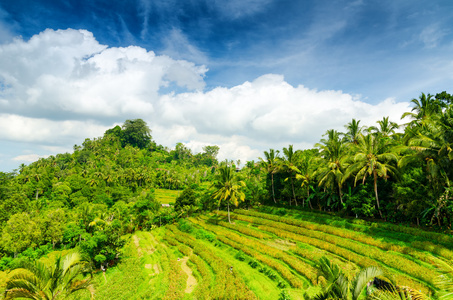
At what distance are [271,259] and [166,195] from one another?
62.9 metres

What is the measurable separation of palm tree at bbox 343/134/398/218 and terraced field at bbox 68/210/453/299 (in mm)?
6029

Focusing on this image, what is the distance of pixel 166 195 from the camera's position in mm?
79062

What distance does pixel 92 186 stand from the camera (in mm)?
73875

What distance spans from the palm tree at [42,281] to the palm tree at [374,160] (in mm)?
28989

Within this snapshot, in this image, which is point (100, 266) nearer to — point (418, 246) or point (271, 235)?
point (271, 235)

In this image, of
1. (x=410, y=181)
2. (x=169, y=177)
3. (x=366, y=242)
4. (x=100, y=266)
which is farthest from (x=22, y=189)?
(x=410, y=181)

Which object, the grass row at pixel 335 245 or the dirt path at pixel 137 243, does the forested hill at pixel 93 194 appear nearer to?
the dirt path at pixel 137 243

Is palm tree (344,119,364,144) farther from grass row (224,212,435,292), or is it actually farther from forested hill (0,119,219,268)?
forested hill (0,119,219,268)

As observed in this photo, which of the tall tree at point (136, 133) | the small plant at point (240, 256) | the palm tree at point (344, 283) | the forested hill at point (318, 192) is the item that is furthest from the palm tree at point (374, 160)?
the tall tree at point (136, 133)

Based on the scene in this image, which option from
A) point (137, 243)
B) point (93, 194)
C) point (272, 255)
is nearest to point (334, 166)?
point (272, 255)

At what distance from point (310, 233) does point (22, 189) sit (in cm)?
8223

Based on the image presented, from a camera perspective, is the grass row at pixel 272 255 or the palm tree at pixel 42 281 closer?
the palm tree at pixel 42 281

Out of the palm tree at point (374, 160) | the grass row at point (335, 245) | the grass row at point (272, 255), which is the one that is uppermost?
the palm tree at point (374, 160)

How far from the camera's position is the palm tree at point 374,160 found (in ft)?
86.5
